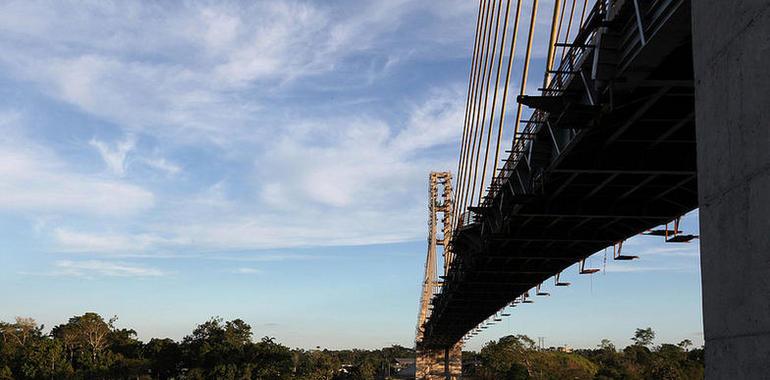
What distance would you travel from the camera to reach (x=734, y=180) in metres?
7.27

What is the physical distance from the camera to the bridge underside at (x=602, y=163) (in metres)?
15.4

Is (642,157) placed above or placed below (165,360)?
above

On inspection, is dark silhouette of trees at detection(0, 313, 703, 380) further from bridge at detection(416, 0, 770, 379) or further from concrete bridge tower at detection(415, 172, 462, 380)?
bridge at detection(416, 0, 770, 379)

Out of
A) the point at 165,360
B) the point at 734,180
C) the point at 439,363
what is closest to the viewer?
the point at 734,180

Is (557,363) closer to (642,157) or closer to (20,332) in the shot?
(20,332)

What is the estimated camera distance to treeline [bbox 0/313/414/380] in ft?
349

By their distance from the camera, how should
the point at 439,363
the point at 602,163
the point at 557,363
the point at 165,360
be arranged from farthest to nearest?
the point at 557,363 → the point at 439,363 → the point at 165,360 → the point at 602,163

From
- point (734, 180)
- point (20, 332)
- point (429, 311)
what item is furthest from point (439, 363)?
point (734, 180)

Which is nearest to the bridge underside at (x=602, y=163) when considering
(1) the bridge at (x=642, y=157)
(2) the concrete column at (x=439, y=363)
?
(1) the bridge at (x=642, y=157)

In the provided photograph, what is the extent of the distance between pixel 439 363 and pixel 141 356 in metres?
45.0

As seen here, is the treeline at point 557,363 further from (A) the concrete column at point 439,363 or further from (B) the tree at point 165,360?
(B) the tree at point 165,360

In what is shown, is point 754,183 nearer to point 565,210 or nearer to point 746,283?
point 746,283

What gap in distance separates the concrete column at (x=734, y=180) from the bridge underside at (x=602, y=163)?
15.1 feet

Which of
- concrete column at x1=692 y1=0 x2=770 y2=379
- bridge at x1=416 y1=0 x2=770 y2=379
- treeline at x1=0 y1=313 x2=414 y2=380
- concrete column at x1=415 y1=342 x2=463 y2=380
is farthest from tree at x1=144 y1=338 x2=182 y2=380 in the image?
concrete column at x1=692 y1=0 x2=770 y2=379
